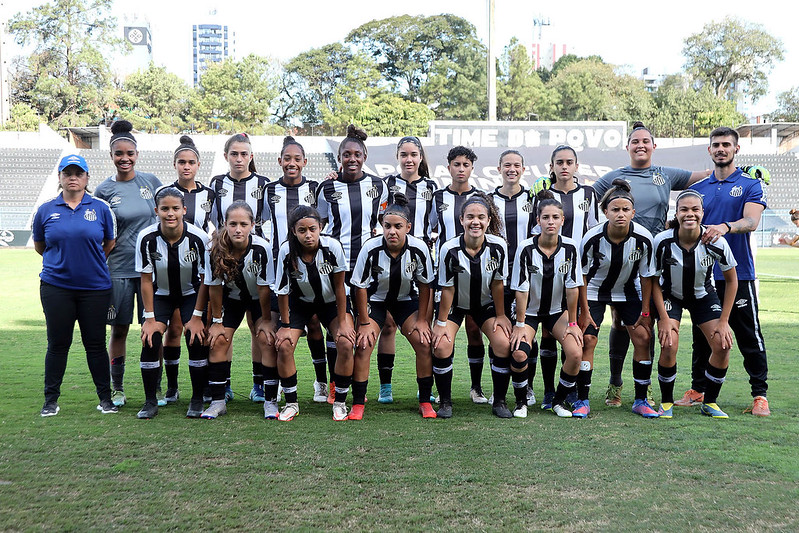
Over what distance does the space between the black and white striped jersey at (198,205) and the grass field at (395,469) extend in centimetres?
128

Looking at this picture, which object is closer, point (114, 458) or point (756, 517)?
point (756, 517)

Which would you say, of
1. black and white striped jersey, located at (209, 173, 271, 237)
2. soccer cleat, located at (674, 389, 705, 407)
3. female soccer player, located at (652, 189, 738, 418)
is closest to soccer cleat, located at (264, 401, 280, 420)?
black and white striped jersey, located at (209, 173, 271, 237)

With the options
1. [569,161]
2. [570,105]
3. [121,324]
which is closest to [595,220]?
[569,161]

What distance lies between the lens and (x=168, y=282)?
4.84m

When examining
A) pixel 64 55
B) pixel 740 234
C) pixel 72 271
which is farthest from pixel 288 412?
pixel 64 55

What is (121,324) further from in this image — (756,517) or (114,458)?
(756,517)

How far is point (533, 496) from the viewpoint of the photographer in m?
3.33

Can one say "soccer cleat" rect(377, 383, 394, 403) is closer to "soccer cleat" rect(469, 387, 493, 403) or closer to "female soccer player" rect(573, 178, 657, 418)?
"soccer cleat" rect(469, 387, 493, 403)

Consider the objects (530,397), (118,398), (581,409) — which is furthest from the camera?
(530,397)

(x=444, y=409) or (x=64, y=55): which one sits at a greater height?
(x=64, y=55)

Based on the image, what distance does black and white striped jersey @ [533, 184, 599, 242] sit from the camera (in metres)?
5.29

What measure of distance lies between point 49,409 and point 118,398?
48 centimetres

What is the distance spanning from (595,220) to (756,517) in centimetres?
260

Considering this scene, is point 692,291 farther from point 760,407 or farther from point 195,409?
point 195,409
